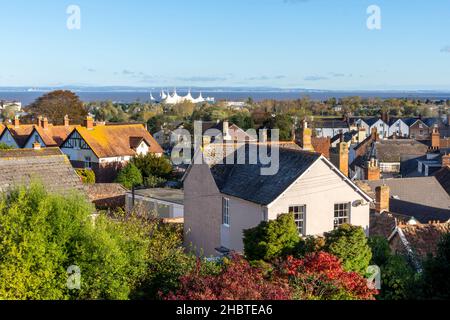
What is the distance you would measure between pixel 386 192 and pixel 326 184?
4678 mm

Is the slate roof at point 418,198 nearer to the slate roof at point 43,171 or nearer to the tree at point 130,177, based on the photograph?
the slate roof at point 43,171

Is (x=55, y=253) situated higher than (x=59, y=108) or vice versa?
(x=59, y=108)

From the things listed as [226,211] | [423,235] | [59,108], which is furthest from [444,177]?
[59,108]

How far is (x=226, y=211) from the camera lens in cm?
2695

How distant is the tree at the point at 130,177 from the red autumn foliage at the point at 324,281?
3170cm

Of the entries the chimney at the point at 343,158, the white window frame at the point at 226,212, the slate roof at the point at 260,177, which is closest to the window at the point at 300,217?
the slate roof at the point at 260,177

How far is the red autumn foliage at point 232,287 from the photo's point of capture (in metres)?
12.5

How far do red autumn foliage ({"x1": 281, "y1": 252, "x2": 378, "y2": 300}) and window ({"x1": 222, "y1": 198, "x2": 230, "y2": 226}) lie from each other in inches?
424

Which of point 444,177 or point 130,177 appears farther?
point 130,177

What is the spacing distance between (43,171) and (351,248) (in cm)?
1328

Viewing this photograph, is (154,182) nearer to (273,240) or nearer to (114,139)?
(114,139)

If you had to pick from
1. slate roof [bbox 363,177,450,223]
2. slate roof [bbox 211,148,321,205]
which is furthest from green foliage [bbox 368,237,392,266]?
slate roof [bbox 363,177,450,223]

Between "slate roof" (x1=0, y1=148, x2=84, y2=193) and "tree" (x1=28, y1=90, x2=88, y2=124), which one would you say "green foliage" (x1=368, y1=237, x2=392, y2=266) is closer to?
"slate roof" (x1=0, y1=148, x2=84, y2=193)

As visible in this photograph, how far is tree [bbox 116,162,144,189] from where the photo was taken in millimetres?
46581
